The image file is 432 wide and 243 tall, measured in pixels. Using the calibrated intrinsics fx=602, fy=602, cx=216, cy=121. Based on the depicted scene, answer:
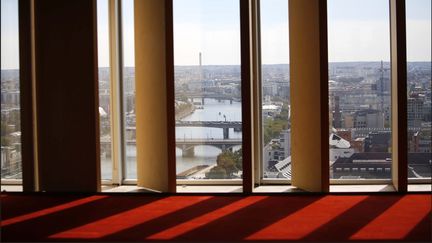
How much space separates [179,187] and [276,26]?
2590 millimetres

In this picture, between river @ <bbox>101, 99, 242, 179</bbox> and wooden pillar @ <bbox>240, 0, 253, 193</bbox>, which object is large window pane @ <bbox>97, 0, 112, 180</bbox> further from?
wooden pillar @ <bbox>240, 0, 253, 193</bbox>

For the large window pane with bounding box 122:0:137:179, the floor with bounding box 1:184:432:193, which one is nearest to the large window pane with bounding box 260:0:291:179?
the floor with bounding box 1:184:432:193

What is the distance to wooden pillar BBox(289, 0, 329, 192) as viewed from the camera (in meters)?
7.81

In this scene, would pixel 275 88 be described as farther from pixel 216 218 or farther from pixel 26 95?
pixel 26 95

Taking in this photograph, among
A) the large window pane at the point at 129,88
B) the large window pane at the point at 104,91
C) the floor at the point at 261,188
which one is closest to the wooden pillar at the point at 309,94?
the floor at the point at 261,188

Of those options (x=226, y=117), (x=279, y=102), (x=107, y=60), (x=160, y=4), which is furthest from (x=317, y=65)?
(x=107, y=60)

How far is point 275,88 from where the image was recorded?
829 cm

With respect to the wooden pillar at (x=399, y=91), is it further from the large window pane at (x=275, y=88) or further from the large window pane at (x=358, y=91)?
the large window pane at (x=275, y=88)

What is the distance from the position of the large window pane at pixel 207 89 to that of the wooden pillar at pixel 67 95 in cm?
118

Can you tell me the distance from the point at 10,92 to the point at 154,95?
198 centimetres

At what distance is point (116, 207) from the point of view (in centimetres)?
724

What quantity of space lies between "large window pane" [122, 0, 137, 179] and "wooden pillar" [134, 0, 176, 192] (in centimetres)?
Answer: 20

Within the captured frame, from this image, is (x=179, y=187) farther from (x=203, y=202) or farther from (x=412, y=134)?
(x=412, y=134)

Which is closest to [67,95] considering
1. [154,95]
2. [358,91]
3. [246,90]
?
[154,95]
